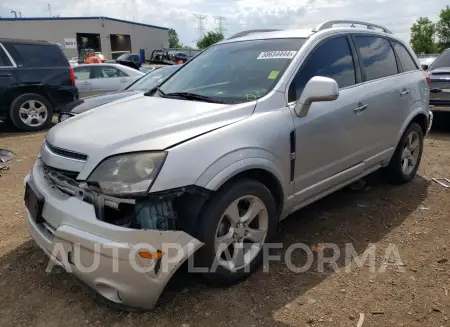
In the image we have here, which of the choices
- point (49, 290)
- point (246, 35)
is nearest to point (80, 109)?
point (246, 35)

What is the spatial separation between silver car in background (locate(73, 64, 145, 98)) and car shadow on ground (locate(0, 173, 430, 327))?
805 cm

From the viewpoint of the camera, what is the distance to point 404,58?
15.3 ft

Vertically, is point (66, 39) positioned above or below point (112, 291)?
above

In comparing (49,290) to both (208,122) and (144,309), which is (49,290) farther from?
(208,122)

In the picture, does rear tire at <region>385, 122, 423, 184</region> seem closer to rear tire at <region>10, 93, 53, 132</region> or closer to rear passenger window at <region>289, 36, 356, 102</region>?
rear passenger window at <region>289, 36, 356, 102</region>

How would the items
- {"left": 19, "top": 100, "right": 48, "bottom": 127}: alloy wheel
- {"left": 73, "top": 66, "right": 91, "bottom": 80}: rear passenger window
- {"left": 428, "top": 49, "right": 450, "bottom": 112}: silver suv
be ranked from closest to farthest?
{"left": 428, "top": 49, "right": 450, "bottom": 112}: silver suv, {"left": 19, "top": 100, "right": 48, "bottom": 127}: alloy wheel, {"left": 73, "top": 66, "right": 91, "bottom": 80}: rear passenger window

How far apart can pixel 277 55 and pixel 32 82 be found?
22.8 feet

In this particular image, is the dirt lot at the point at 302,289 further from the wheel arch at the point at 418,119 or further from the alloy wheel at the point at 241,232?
the wheel arch at the point at 418,119

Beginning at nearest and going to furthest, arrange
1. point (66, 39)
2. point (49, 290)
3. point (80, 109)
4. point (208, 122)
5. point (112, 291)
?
1. point (112, 291)
2. point (208, 122)
3. point (49, 290)
4. point (80, 109)
5. point (66, 39)

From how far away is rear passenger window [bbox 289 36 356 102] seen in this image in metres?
3.22

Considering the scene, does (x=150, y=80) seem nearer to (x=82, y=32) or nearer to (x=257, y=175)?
(x=257, y=175)

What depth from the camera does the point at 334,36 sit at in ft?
12.0

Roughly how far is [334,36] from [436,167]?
2831 millimetres

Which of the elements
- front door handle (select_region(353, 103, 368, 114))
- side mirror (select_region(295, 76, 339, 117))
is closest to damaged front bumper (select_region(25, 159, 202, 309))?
side mirror (select_region(295, 76, 339, 117))
